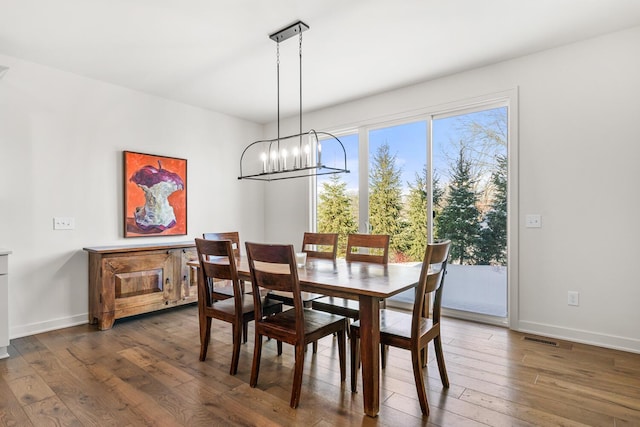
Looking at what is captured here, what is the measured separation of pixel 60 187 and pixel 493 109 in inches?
177

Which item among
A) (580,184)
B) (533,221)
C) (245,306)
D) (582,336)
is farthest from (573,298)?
(245,306)

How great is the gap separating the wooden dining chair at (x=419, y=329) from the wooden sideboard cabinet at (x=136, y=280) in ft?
8.19

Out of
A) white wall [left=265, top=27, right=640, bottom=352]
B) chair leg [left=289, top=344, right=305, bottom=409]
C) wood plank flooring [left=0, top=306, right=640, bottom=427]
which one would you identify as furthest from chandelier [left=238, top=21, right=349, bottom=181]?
white wall [left=265, top=27, right=640, bottom=352]

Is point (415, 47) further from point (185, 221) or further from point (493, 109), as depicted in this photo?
point (185, 221)

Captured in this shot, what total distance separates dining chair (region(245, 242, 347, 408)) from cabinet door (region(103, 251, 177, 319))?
6.56ft

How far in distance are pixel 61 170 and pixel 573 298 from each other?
5018mm

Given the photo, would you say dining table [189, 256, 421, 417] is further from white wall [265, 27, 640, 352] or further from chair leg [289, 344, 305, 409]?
white wall [265, 27, 640, 352]

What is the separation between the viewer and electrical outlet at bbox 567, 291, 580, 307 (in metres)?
2.97

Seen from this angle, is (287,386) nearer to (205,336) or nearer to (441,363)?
(205,336)

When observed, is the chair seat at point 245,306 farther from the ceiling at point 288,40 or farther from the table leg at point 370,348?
the ceiling at point 288,40

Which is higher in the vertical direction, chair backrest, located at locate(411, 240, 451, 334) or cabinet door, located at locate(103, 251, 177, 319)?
chair backrest, located at locate(411, 240, 451, 334)

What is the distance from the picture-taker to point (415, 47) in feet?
9.91

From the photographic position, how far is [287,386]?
2225 millimetres

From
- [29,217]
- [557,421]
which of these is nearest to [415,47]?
[557,421]
